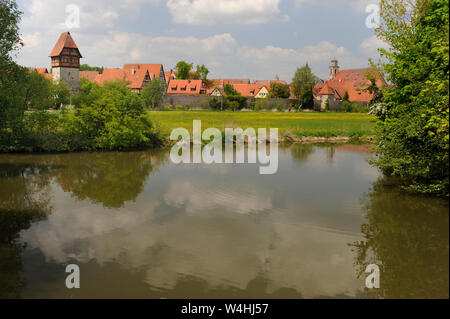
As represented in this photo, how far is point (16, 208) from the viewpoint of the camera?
11.5 meters

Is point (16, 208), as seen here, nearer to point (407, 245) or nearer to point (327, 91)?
point (407, 245)

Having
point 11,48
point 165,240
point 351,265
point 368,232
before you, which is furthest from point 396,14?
point 11,48

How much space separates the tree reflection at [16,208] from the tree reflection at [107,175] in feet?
3.38

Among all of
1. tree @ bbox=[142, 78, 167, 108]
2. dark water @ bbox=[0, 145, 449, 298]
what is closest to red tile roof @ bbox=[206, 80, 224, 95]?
tree @ bbox=[142, 78, 167, 108]

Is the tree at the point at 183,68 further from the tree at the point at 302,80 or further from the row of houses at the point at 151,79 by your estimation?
the tree at the point at 302,80

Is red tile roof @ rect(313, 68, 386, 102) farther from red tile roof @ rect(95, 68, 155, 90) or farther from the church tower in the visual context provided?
the church tower

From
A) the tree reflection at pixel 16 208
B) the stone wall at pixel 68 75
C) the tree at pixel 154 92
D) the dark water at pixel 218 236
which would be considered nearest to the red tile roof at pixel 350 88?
the tree at pixel 154 92

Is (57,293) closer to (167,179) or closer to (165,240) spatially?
(165,240)

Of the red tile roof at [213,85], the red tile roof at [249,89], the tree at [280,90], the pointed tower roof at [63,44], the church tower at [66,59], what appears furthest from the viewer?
the red tile roof at [249,89]

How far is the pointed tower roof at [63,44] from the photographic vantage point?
60812mm

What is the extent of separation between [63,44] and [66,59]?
2.52 m

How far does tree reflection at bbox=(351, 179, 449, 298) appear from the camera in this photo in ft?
21.4

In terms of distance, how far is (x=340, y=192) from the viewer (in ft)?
45.2
